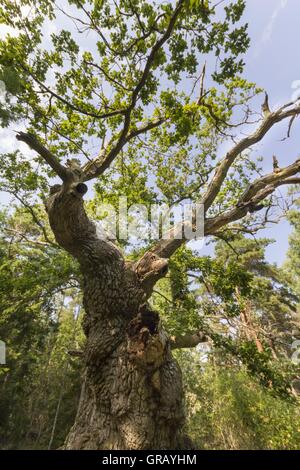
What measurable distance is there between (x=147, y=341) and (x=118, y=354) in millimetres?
538

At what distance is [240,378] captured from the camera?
8805 millimetres

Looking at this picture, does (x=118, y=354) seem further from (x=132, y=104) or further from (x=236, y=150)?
(x=236, y=150)

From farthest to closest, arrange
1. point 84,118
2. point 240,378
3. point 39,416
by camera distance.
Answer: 1. point 39,416
2. point 240,378
3. point 84,118

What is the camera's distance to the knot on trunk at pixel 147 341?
9.56 feet

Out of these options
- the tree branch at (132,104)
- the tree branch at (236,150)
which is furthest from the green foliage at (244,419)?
the tree branch at (132,104)

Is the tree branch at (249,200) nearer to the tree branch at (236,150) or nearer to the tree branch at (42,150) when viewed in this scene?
the tree branch at (236,150)

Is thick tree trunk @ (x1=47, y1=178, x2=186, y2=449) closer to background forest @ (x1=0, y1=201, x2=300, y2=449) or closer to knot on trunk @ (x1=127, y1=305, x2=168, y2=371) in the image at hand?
knot on trunk @ (x1=127, y1=305, x2=168, y2=371)

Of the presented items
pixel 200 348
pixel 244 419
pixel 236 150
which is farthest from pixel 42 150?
pixel 200 348

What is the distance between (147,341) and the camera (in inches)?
116

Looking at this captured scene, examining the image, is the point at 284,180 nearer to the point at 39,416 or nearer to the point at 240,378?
the point at 240,378

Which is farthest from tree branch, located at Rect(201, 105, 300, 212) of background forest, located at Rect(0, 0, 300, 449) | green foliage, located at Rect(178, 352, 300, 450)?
green foliage, located at Rect(178, 352, 300, 450)

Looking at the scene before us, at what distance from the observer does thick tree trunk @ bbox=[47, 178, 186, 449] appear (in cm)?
277
